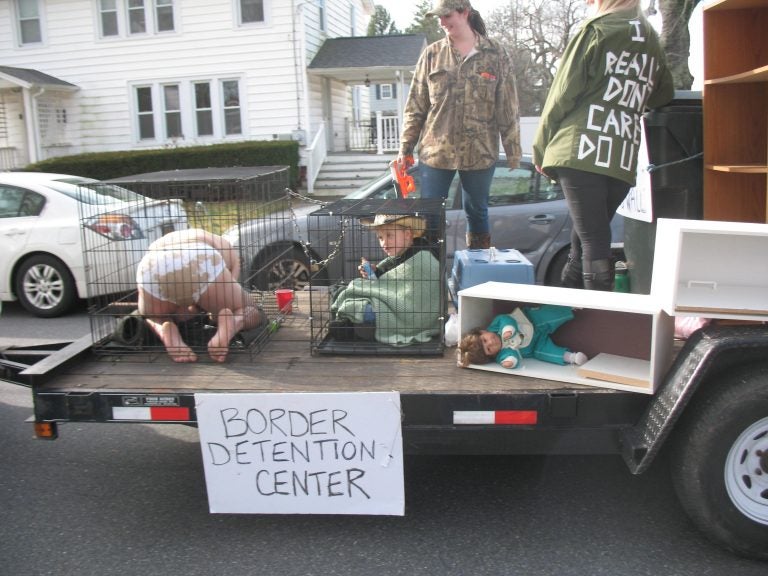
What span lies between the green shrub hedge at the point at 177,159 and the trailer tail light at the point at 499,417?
15648 millimetres

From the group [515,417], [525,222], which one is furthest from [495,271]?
[525,222]

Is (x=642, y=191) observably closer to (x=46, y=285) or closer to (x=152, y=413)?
(x=152, y=413)

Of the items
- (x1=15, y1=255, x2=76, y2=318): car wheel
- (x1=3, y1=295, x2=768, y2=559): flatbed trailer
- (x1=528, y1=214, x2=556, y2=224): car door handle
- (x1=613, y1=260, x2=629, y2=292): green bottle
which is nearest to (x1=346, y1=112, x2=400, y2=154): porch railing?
(x1=15, y1=255, x2=76, y2=318): car wheel

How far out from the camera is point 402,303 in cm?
371

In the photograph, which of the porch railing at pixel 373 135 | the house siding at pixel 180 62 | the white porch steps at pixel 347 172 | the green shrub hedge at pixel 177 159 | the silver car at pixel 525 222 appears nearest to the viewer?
the silver car at pixel 525 222

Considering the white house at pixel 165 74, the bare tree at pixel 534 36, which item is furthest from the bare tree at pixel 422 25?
the white house at pixel 165 74

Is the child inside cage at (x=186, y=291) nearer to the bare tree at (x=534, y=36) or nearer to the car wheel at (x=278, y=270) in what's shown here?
the car wheel at (x=278, y=270)

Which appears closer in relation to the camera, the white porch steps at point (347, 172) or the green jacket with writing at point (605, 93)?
the green jacket with writing at point (605, 93)

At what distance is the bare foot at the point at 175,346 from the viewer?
11.8 feet

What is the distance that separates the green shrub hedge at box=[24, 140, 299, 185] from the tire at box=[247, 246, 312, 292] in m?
12.0

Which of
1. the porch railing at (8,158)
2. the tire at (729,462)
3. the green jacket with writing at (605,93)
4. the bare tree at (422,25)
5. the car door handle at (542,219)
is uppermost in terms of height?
the bare tree at (422,25)

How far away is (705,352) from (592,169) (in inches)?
51.5

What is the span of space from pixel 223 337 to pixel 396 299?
2.87ft

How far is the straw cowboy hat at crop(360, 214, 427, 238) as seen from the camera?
374cm
